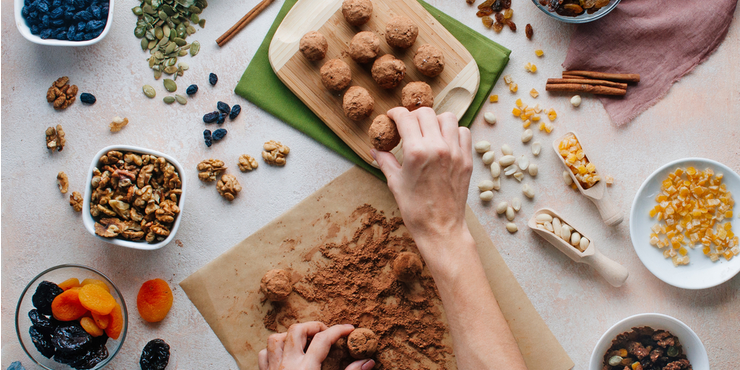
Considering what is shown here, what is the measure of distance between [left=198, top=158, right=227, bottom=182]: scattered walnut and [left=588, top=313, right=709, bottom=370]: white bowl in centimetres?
189

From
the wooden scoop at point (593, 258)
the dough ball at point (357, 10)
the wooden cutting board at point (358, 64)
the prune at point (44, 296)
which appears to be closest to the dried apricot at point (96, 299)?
the prune at point (44, 296)

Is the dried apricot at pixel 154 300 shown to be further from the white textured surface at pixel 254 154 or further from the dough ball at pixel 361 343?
the dough ball at pixel 361 343

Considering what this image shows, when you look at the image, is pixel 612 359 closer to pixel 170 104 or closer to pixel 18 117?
pixel 170 104

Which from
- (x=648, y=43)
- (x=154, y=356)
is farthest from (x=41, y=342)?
(x=648, y=43)

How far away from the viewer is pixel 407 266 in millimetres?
1996

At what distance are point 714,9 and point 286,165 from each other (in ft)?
6.99

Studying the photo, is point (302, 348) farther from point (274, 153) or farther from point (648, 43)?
point (648, 43)

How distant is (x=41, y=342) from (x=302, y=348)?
1.13 m

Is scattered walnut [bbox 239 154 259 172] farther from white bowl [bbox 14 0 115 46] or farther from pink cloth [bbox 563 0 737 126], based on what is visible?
pink cloth [bbox 563 0 737 126]

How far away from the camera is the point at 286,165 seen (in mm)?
2148

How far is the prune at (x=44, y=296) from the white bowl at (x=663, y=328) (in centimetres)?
238

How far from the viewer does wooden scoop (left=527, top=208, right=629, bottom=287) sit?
6.73 feet

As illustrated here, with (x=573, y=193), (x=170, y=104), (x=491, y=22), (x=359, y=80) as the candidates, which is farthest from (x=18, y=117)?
(x=573, y=193)

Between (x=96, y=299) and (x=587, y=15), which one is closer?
(x=96, y=299)
